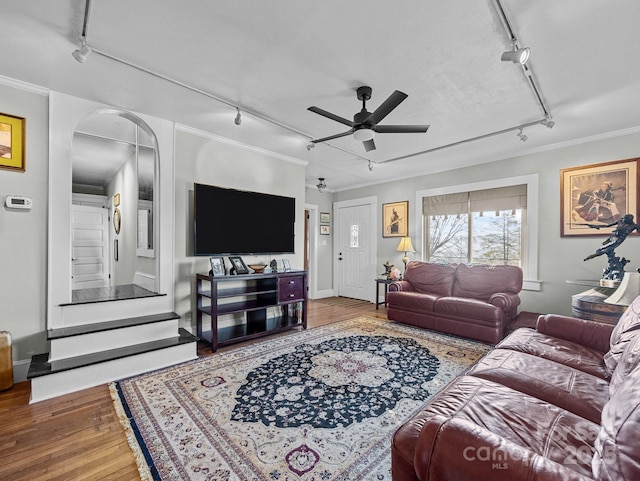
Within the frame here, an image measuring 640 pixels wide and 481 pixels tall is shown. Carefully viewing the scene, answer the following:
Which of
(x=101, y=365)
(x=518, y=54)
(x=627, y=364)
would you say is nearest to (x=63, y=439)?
(x=101, y=365)

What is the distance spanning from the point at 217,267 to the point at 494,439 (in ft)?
10.4

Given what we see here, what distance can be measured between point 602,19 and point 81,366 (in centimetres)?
441

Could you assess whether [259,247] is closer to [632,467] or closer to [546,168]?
[632,467]

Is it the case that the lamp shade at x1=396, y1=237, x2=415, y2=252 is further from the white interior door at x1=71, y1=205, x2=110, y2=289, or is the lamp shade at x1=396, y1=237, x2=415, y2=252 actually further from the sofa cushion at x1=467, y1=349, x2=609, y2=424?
the white interior door at x1=71, y1=205, x2=110, y2=289

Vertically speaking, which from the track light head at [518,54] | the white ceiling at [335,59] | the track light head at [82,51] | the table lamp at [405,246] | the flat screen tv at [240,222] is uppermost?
the white ceiling at [335,59]

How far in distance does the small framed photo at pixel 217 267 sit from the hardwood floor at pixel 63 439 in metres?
1.45

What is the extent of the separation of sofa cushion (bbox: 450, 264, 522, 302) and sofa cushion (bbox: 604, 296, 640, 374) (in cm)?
214

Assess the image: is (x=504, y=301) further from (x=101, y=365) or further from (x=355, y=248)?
(x=101, y=365)

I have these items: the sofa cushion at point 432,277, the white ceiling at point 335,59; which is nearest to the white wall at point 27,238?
Answer: the white ceiling at point 335,59

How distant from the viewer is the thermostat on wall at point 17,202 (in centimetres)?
256

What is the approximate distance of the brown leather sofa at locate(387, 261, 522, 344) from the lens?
3559mm

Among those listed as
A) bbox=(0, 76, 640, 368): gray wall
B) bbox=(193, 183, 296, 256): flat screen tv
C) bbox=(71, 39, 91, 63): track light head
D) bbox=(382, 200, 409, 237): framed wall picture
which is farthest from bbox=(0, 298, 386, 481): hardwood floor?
bbox=(382, 200, 409, 237): framed wall picture

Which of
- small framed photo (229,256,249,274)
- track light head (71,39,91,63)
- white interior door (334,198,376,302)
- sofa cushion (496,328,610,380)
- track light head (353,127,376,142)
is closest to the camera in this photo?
sofa cushion (496,328,610,380)

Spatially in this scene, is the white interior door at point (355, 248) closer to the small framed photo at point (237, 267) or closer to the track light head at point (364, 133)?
the small framed photo at point (237, 267)
